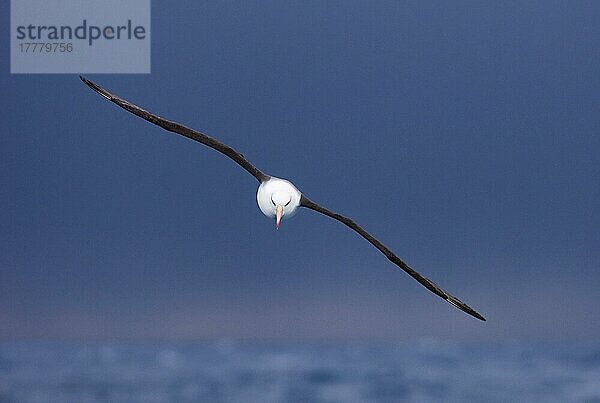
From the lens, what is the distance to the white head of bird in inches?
197

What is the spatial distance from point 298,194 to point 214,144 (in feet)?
1.46

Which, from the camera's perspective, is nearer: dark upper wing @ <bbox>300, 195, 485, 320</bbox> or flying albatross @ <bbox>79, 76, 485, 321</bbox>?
flying albatross @ <bbox>79, 76, 485, 321</bbox>

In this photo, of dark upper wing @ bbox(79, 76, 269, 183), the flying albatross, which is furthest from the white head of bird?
dark upper wing @ bbox(79, 76, 269, 183)

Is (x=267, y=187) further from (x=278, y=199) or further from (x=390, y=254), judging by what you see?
(x=390, y=254)

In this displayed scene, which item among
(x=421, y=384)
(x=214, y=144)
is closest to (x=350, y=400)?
(x=421, y=384)

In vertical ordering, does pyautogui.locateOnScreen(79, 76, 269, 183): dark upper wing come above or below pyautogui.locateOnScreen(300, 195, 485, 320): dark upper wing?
above

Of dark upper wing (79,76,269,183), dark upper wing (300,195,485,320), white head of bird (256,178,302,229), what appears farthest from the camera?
dark upper wing (300,195,485,320)

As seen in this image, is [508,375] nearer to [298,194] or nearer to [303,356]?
[303,356]

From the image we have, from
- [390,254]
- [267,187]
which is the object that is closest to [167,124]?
[267,187]

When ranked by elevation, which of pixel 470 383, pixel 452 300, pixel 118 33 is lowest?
pixel 452 300

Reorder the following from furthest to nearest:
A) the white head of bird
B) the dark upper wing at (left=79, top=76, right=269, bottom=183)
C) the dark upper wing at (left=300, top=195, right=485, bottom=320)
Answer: the dark upper wing at (left=300, top=195, right=485, bottom=320) < the white head of bird < the dark upper wing at (left=79, top=76, right=269, bottom=183)

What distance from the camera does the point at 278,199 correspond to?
4.99 meters

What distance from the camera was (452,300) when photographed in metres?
5.22

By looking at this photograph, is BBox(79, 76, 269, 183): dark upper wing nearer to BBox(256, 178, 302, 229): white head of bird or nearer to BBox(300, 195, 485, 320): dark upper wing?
BBox(256, 178, 302, 229): white head of bird
